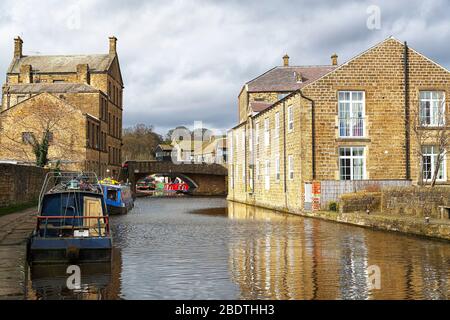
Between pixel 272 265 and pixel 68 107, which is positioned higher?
pixel 68 107

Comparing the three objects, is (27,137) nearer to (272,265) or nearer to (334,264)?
(272,265)

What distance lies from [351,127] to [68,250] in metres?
19.0

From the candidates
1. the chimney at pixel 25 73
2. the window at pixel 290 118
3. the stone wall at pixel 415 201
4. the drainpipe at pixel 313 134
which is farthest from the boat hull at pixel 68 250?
the chimney at pixel 25 73

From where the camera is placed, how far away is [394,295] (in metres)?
8.63

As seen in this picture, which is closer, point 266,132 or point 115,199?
point 115,199

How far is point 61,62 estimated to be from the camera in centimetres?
6119

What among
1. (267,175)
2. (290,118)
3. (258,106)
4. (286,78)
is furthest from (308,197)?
(286,78)

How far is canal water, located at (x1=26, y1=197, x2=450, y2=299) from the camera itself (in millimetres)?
8930

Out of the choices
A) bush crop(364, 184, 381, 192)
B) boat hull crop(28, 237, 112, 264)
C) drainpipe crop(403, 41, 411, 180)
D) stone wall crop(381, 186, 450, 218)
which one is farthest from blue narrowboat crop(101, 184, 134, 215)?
boat hull crop(28, 237, 112, 264)

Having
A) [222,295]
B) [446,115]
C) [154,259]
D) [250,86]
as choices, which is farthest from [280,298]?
[250,86]

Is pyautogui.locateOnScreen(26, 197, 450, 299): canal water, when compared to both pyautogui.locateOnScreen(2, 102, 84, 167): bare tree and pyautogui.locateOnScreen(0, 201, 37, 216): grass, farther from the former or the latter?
pyautogui.locateOnScreen(2, 102, 84, 167): bare tree

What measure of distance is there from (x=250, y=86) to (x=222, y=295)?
149 feet

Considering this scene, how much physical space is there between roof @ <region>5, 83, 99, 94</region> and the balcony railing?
3197 cm

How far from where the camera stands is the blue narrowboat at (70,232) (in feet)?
37.8
